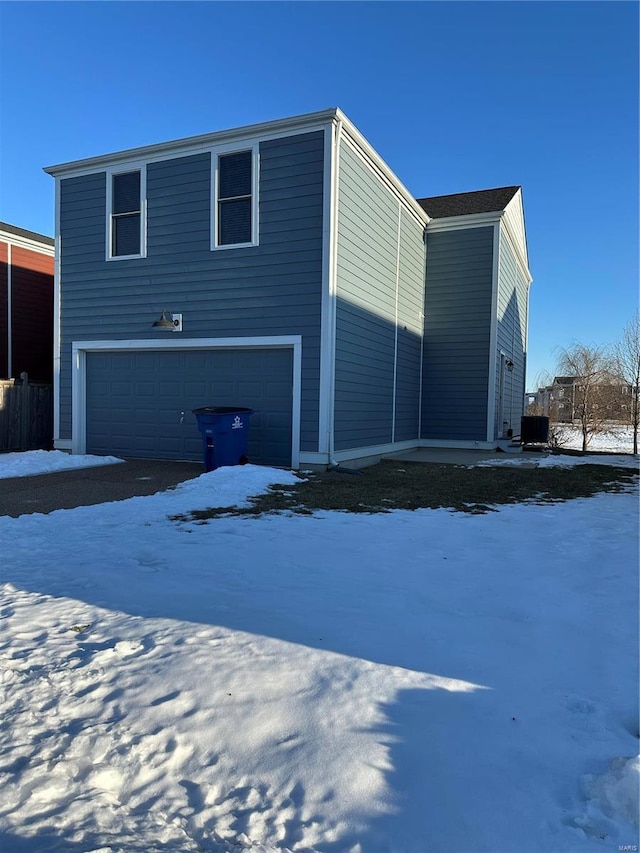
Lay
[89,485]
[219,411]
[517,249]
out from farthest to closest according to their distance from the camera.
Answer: [517,249] < [219,411] < [89,485]

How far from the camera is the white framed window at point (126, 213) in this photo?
419 inches

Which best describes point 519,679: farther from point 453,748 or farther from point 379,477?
point 379,477

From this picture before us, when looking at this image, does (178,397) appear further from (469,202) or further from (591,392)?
(591,392)

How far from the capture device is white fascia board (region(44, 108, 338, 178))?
9.18 m

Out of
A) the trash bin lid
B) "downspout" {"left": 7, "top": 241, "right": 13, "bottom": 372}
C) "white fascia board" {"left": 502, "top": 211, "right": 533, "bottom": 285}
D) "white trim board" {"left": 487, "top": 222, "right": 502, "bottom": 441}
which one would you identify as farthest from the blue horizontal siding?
"white fascia board" {"left": 502, "top": 211, "right": 533, "bottom": 285}

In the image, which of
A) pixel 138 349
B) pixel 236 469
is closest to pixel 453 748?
pixel 236 469

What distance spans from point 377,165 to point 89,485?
7555 mm

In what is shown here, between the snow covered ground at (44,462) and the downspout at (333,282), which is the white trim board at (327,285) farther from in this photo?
the snow covered ground at (44,462)

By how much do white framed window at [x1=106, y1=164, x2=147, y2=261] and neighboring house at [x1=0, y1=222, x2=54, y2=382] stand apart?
6.01m

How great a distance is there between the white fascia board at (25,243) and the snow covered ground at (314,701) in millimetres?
13554

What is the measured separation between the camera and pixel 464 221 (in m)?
14.1

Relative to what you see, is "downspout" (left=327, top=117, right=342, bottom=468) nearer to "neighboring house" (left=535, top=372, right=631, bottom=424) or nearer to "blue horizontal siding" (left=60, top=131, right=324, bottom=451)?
"blue horizontal siding" (left=60, top=131, right=324, bottom=451)

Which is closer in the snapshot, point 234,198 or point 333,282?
point 333,282

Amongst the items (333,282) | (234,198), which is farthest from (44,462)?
(333,282)
